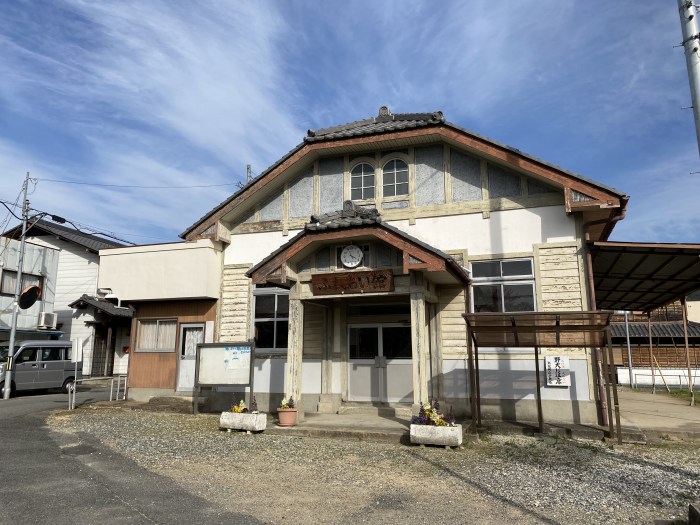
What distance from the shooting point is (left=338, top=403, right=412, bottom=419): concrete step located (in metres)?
11.0

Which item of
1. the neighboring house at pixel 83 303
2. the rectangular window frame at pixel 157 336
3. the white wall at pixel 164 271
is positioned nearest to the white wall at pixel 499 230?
the white wall at pixel 164 271

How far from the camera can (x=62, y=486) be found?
613 centimetres

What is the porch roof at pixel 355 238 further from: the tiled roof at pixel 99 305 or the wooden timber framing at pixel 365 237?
the tiled roof at pixel 99 305

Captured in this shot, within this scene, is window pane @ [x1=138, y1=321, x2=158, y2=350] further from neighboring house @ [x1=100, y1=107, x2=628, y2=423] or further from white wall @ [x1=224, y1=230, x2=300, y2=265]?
white wall @ [x1=224, y1=230, x2=300, y2=265]

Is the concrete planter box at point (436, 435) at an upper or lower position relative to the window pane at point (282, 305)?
lower

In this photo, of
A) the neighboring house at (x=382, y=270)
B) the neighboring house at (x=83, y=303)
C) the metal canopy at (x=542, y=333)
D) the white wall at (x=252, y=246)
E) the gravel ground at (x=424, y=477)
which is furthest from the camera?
the neighboring house at (x=83, y=303)

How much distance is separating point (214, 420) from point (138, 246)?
5799mm

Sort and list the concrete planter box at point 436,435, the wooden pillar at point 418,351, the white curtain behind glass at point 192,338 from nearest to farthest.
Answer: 1. the concrete planter box at point 436,435
2. the wooden pillar at point 418,351
3. the white curtain behind glass at point 192,338

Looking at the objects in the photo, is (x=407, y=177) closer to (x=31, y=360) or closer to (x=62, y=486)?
(x=62, y=486)

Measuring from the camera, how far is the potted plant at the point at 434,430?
8297mm

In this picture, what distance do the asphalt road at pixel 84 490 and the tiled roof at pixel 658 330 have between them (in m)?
24.0

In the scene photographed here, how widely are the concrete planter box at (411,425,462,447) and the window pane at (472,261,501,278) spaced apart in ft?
13.1

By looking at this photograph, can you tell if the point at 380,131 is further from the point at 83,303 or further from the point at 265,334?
the point at 83,303

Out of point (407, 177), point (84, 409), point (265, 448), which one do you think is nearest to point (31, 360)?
point (84, 409)
